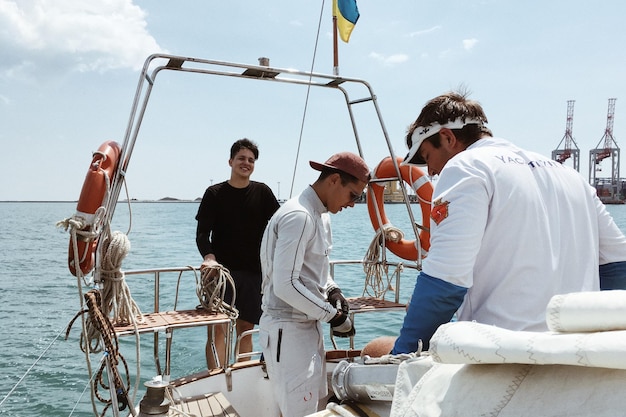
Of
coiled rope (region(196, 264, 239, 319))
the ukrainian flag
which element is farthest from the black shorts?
the ukrainian flag

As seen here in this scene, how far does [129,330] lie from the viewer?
2.64m

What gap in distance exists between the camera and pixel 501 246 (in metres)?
1.29

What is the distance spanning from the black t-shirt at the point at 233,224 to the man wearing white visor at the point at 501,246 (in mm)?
2571

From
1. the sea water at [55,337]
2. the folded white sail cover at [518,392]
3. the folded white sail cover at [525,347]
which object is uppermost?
the folded white sail cover at [525,347]

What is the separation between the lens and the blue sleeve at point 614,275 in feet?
5.18

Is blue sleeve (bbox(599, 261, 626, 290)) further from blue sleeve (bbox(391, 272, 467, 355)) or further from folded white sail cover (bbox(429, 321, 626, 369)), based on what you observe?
folded white sail cover (bbox(429, 321, 626, 369))

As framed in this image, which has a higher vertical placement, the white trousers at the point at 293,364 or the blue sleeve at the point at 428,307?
the blue sleeve at the point at 428,307

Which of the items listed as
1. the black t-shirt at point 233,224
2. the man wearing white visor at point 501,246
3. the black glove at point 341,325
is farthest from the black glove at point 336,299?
the black t-shirt at point 233,224

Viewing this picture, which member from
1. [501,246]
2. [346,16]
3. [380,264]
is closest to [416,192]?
[380,264]

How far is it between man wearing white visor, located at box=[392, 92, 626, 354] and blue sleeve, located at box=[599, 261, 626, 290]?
0.73ft

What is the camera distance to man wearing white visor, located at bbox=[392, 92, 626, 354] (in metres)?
1.26

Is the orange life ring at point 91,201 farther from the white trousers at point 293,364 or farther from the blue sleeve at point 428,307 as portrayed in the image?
the blue sleeve at point 428,307

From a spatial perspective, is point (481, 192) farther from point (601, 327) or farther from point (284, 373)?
point (284, 373)

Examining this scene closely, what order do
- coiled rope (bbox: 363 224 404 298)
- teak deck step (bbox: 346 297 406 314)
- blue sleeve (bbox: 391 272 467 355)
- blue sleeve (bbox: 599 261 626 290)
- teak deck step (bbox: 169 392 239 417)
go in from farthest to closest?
coiled rope (bbox: 363 224 404 298) → teak deck step (bbox: 346 297 406 314) → teak deck step (bbox: 169 392 239 417) → blue sleeve (bbox: 599 261 626 290) → blue sleeve (bbox: 391 272 467 355)
